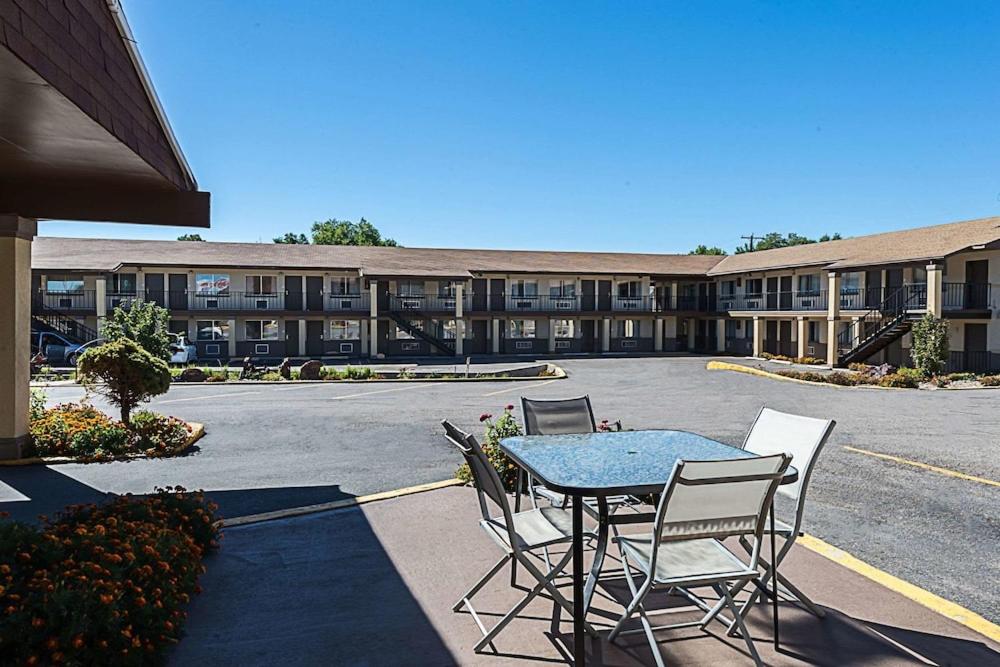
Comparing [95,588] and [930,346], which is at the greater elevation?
[930,346]

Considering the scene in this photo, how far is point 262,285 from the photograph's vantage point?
3700 centimetres

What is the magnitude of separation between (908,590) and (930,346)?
24.1 metres

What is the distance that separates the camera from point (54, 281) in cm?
3462

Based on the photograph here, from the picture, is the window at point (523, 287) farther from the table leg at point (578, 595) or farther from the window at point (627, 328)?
the table leg at point (578, 595)

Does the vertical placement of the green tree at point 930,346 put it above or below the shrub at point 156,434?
above

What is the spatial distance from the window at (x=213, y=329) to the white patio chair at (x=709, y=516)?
35.7 metres

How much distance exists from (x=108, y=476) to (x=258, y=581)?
509 cm

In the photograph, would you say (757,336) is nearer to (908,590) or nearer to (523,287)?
(523,287)

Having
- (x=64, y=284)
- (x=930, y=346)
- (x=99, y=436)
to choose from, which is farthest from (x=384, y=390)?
(x=64, y=284)

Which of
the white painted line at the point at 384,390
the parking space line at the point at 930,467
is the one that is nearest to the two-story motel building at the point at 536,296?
the white painted line at the point at 384,390

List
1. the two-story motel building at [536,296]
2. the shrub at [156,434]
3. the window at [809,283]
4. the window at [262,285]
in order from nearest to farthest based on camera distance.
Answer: the shrub at [156,434] < the two-story motel building at [536,296] < the window at [809,283] < the window at [262,285]

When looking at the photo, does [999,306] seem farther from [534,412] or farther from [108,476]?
[108,476]

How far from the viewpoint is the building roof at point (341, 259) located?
35281 millimetres

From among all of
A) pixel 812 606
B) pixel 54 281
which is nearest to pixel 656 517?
pixel 812 606
